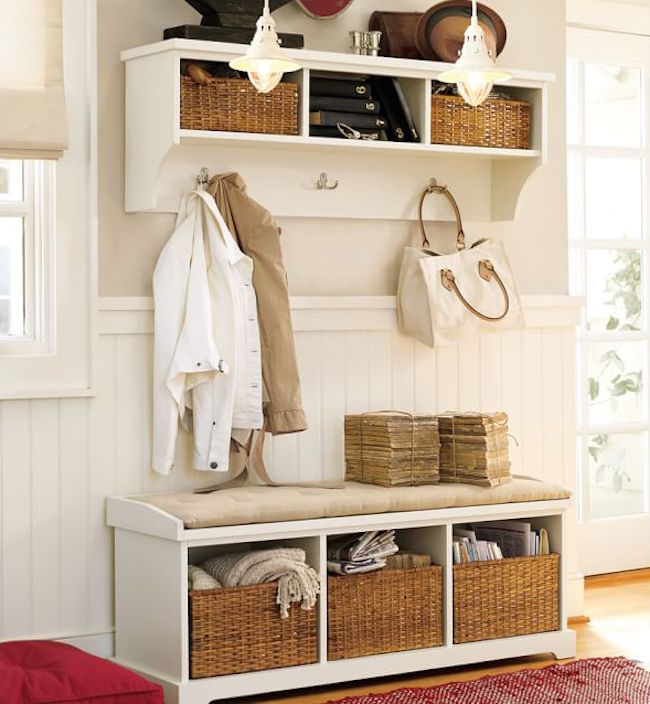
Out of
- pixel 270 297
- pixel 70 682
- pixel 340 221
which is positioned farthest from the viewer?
pixel 340 221

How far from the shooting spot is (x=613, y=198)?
4938 millimetres

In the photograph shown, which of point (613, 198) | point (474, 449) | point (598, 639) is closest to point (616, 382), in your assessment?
point (613, 198)

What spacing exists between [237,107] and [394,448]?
107 centimetres

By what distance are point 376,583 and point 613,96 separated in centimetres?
227

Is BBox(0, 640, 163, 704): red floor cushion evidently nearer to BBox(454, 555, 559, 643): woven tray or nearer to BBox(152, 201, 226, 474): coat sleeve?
BBox(152, 201, 226, 474): coat sleeve

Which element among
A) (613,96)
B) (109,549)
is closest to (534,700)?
(109,549)

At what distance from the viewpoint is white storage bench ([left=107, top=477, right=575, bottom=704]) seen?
3385 mm

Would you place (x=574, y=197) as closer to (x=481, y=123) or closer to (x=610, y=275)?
(x=610, y=275)

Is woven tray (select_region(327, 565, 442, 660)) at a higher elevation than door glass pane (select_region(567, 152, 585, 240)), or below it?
below

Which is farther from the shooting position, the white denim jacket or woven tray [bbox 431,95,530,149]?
woven tray [bbox 431,95,530,149]

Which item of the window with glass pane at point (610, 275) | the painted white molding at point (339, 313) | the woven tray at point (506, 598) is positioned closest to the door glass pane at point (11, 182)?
the painted white molding at point (339, 313)

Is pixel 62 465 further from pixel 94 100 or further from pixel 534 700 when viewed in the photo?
Result: pixel 534 700

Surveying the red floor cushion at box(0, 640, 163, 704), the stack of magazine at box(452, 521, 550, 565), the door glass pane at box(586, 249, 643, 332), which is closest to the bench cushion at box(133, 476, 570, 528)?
the stack of magazine at box(452, 521, 550, 565)

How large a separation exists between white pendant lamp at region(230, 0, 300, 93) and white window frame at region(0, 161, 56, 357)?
80cm
